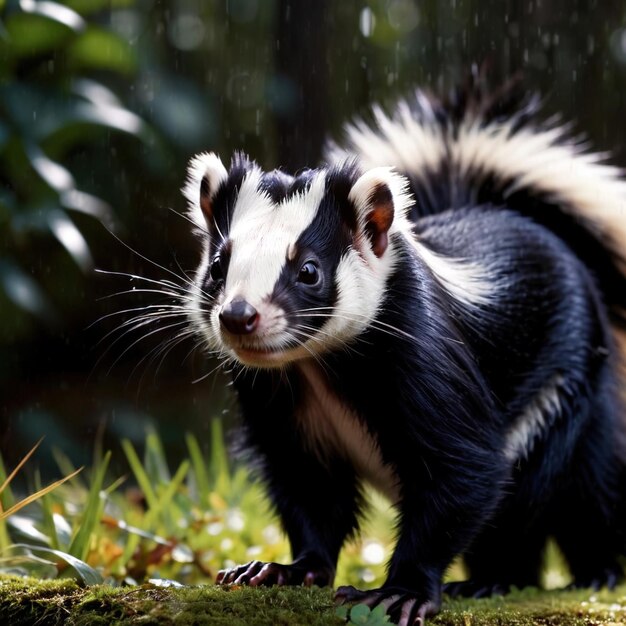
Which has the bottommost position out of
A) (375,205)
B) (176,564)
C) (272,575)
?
(176,564)

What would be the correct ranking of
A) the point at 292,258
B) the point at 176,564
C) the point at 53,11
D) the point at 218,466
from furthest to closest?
the point at 53,11
the point at 218,466
the point at 176,564
the point at 292,258

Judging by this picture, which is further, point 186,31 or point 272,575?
point 186,31

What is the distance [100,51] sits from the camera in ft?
23.1

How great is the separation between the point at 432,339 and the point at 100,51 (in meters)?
4.23

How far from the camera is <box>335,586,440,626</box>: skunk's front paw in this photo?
11.1 ft

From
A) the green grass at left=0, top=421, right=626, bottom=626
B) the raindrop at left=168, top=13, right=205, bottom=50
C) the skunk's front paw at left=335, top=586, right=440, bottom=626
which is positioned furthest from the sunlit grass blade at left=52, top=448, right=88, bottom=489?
the raindrop at left=168, top=13, right=205, bottom=50

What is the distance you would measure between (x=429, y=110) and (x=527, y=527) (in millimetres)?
2155

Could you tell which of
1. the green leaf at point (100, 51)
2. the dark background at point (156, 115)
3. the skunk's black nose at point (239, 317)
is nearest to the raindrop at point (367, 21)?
the dark background at point (156, 115)

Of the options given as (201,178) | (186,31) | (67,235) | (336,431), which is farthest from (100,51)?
(336,431)

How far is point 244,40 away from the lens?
9617 millimetres

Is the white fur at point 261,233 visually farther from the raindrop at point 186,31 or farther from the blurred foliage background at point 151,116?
the raindrop at point 186,31

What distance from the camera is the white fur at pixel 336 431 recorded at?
3867 mm

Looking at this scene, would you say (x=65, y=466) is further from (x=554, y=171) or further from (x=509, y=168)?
(x=554, y=171)

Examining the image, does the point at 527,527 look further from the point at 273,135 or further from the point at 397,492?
the point at 273,135
